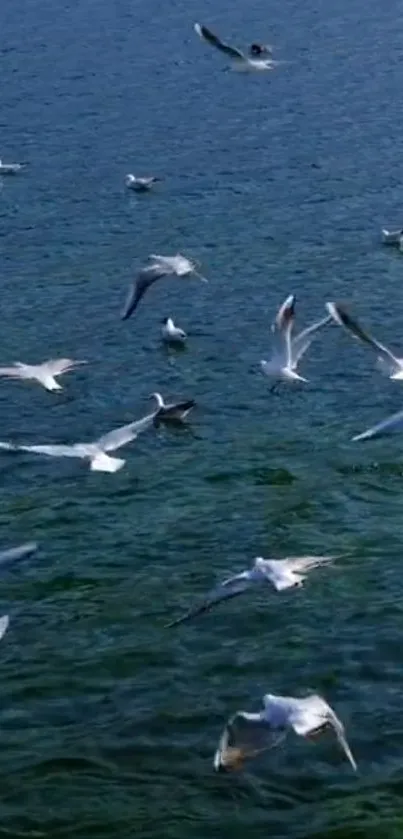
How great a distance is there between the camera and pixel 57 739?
22.2 meters

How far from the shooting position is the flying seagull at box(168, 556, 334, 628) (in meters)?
24.0

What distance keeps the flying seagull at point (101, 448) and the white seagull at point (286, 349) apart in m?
2.63

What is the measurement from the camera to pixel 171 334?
34156 millimetres

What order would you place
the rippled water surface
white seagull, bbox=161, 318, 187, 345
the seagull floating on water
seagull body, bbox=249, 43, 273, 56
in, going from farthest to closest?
seagull body, bbox=249, 43, 273, 56 → the seagull floating on water → white seagull, bbox=161, 318, 187, 345 → the rippled water surface

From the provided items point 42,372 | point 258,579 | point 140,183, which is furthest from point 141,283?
point 258,579

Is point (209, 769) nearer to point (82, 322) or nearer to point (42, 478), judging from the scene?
point (42, 478)

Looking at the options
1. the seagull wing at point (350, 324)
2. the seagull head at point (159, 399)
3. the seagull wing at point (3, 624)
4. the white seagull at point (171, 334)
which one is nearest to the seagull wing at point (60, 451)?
the seagull head at point (159, 399)

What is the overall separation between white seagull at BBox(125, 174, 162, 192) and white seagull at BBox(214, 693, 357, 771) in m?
24.0

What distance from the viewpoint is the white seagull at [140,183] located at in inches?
1714

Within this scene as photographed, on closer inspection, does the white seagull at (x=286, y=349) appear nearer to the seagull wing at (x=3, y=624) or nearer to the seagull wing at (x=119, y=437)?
the seagull wing at (x=119, y=437)

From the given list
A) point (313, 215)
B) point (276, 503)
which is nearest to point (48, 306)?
point (313, 215)

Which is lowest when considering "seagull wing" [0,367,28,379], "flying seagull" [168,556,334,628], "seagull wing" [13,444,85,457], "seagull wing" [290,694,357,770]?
"seagull wing" [0,367,28,379]

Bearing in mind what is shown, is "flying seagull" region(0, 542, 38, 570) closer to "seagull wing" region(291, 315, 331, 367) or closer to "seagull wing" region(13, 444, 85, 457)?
"seagull wing" region(13, 444, 85, 457)

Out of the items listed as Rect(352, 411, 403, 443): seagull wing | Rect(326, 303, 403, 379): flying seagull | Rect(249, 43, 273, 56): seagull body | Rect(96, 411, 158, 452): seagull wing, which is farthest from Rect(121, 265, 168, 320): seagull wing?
Rect(249, 43, 273, 56): seagull body
